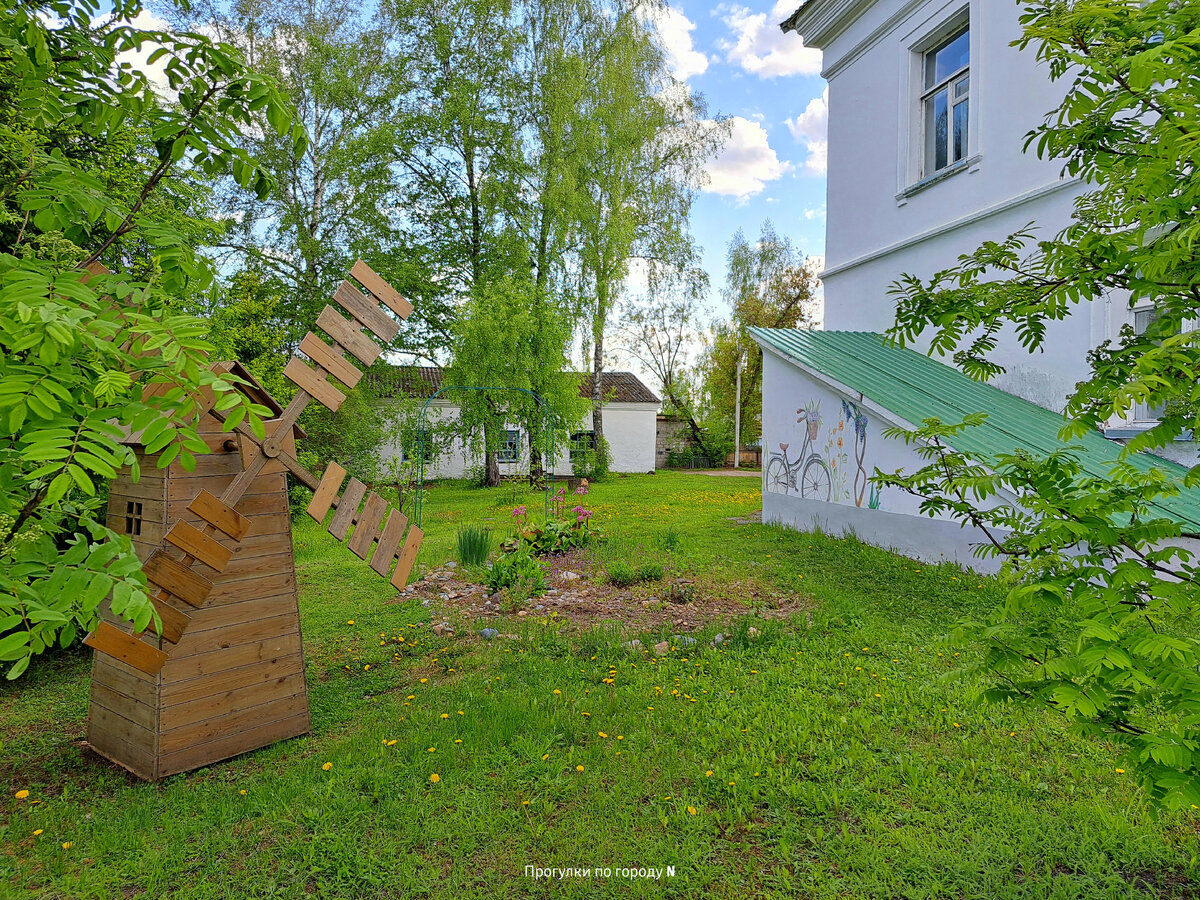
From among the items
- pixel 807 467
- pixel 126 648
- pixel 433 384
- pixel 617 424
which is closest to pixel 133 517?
pixel 126 648

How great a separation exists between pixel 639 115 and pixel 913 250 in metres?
12.3

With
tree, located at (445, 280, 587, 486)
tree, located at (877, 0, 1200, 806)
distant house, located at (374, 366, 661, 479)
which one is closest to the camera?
tree, located at (877, 0, 1200, 806)

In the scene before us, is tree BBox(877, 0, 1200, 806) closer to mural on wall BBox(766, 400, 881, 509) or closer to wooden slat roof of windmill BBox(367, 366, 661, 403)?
mural on wall BBox(766, 400, 881, 509)

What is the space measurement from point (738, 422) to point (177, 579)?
2791 centimetres

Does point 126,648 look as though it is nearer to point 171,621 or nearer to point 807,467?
point 171,621

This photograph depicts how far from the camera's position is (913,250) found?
33.5ft

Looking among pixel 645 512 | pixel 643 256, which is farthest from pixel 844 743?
pixel 643 256

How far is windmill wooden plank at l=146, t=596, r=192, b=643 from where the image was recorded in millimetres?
3090

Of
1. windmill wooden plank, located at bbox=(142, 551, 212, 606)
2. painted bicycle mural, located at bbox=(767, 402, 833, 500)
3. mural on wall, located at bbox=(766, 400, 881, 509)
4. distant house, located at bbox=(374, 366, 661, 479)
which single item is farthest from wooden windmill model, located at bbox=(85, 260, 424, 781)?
distant house, located at bbox=(374, 366, 661, 479)

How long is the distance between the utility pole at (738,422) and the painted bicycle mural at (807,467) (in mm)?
18509

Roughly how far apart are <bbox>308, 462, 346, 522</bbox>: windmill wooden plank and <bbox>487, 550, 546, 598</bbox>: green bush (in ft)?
10.9

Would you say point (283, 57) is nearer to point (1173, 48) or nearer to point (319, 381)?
point (319, 381)

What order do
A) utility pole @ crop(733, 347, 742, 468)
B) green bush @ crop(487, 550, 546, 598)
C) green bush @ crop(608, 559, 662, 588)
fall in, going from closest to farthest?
green bush @ crop(487, 550, 546, 598), green bush @ crop(608, 559, 662, 588), utility pole @ crop(733, 347, 742, 468)

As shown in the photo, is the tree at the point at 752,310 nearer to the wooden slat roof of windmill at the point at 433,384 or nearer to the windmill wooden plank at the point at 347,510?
the wooden slat roof of windmill at the point at 433,384
